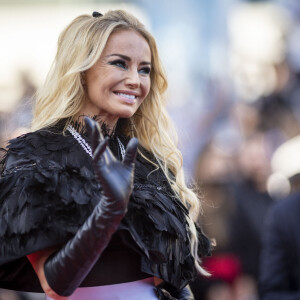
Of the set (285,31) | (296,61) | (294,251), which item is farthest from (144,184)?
(285,31)

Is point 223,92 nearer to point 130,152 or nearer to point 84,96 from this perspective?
point 84,96

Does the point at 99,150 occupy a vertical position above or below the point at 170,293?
above

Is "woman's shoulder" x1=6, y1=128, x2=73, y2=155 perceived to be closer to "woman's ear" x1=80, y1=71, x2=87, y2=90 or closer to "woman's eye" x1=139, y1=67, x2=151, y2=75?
"woman's ear" x1=80, y1=71, x2=87, y2=90

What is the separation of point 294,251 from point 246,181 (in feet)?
6.85

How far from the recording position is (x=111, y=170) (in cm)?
220

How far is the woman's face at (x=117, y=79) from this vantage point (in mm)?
2812

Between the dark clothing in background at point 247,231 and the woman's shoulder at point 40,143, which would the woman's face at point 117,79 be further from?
the dark clothing in background at point 247,231

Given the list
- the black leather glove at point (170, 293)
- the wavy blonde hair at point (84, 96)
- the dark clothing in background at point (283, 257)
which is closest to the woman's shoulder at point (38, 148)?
the wavy blonde hair at point (84, 96)

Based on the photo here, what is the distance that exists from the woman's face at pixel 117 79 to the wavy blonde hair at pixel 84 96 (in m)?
0.04

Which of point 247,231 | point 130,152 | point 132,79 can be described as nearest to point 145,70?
point 132,79

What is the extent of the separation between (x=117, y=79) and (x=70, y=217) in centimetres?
67

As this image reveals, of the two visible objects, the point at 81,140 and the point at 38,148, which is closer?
the point at 38,148

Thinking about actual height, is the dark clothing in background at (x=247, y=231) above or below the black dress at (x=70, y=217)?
below

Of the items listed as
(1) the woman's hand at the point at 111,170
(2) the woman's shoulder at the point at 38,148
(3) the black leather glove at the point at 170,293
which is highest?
(1) the woman's hand at the point at 111,170
